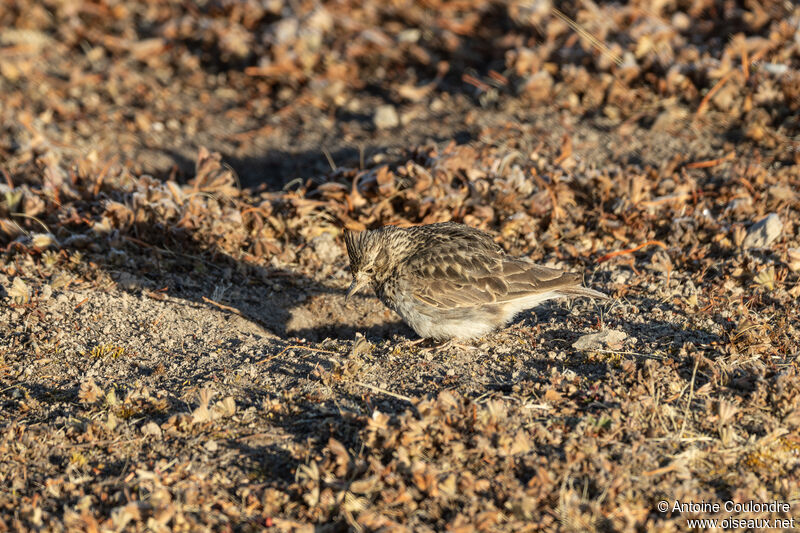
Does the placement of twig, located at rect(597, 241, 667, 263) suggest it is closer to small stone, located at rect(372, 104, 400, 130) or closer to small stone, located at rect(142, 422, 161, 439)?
small stone, located at rect(372, 104, 400, 130)

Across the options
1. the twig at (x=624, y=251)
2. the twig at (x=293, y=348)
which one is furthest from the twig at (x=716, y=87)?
the twig at (x=293, y=348)

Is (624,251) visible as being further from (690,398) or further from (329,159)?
(329,159)

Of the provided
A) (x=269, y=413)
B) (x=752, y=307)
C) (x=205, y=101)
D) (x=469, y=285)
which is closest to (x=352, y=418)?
(x=269, y=413)

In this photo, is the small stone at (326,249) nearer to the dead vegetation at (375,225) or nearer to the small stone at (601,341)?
the dead vegetation at (375,225)

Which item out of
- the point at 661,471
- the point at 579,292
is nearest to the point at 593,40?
the point at 579,292

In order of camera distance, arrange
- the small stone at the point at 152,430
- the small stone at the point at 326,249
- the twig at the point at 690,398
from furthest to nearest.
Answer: the small stone at the point at 326,249, the small stone at the point at 152,430, the twig at the point at 690,398

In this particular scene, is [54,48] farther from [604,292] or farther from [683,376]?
[683,376]
